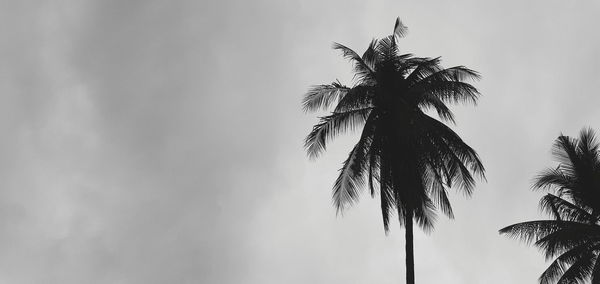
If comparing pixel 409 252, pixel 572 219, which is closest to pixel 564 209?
pixel 572 219

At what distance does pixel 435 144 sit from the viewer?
67.3 feet

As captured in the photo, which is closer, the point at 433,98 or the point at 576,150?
the point at 433,98

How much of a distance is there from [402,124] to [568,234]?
30.7ft

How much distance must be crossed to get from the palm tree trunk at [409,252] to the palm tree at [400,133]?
35 mm

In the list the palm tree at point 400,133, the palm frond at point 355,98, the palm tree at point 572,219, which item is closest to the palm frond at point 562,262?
the palm tree at point 572,219

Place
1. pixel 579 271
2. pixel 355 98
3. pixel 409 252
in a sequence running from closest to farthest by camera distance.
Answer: pixel 409 252 < pixel 355 98 < pixel 579 271

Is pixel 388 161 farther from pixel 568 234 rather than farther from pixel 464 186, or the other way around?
pixel 568 234

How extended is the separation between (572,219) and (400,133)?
34.7ft

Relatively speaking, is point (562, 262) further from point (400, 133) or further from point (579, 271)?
point (400, 133)

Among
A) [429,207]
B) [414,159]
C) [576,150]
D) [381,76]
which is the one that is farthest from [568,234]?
[381,76]

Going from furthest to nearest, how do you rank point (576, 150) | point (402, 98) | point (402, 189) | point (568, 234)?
point (576, 150) → point (568, 234) → point (402, 98) → point (402, 189)

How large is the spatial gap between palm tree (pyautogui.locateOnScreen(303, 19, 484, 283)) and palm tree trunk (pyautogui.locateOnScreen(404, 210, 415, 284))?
35 millimetres

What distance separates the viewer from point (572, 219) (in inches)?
966

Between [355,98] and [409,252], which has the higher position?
[355,98]
